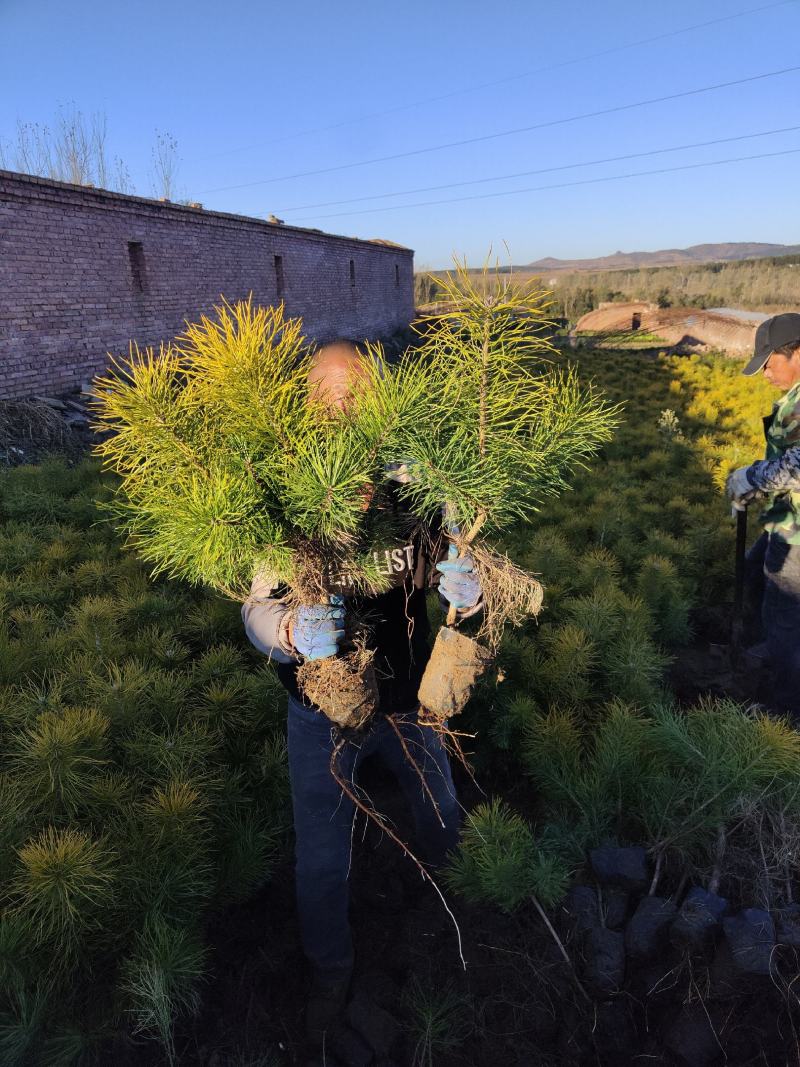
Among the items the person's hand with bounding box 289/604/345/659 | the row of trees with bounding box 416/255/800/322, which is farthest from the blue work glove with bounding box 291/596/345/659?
the row of trees with bounding box 416/255/800/322

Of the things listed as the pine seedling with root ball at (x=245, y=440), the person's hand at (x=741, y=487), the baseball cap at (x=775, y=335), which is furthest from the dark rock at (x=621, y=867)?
the baseball cap at (x=775, y=335)

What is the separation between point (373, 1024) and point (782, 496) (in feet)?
8.30

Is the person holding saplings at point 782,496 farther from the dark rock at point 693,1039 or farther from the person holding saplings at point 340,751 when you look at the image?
the person holding saplings at point 340,751

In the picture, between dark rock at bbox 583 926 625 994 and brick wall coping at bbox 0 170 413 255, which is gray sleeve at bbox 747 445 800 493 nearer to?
dark rock at bbox 583 926 625 994

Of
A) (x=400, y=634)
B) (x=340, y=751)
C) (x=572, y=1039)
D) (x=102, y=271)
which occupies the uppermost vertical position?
(x=102, y=271)

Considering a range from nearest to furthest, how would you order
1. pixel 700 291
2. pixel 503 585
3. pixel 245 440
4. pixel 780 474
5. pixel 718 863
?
pixel 245 440, pixel 503 585, pixel 718 863, pixel 780 474, pixel 700 291

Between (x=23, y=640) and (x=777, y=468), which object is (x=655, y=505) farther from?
(x=23, y=640)

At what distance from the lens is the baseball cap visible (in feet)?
8.43

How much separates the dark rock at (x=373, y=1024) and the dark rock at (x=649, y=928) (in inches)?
25.0

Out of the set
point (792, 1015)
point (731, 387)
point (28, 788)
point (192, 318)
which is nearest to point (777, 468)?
point (792, 1015)

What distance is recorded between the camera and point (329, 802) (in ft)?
4.82

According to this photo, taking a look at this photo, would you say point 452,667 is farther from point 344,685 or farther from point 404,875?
point 404,875

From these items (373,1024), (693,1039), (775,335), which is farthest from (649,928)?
(775,335)

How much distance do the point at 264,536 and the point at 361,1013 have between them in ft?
4.64
